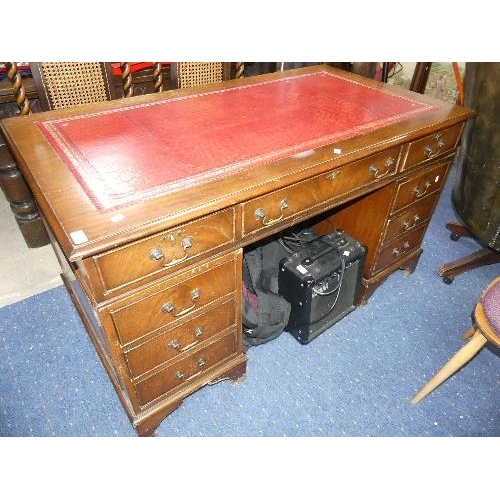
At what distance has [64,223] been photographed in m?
1.05

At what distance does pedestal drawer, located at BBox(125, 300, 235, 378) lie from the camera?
139cm

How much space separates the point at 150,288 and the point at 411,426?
57.7 inches

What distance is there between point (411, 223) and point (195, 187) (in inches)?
60.4

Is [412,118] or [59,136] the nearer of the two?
[59,136]

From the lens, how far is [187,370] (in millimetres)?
1633

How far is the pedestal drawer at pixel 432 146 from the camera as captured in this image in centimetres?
181

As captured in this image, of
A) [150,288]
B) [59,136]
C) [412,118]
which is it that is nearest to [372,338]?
[412,118]

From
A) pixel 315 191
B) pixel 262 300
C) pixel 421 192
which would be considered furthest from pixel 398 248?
pixel 315 191

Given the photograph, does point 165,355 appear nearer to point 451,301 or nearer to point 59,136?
point 59,136

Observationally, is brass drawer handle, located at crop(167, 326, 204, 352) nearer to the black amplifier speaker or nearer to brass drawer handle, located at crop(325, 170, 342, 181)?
the black amplifier speaker

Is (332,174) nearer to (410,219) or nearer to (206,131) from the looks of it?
(206,131)

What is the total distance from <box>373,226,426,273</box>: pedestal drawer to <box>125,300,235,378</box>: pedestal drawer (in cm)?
110

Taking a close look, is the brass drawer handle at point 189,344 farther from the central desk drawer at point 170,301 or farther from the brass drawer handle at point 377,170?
the brass drawer handle at point 377,170
